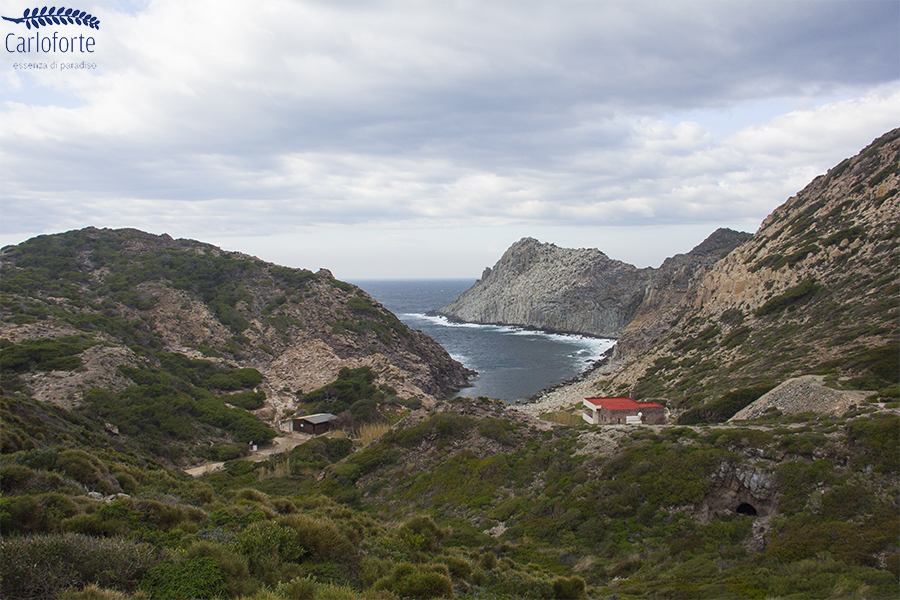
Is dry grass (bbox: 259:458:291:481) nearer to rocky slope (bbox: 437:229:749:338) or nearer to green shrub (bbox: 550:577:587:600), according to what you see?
green shrub (bbox: 550:577:587:600)

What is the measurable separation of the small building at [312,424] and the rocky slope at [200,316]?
4952 millimetres

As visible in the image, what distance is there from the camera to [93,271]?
7156 centimetres

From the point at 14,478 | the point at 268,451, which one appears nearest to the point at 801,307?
the point at 268,451

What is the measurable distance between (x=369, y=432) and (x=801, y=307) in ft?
136

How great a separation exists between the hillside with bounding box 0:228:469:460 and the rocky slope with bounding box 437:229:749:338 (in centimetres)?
5592

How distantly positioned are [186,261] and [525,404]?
60.7m

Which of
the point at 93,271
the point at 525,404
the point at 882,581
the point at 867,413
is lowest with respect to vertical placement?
the point at 525,404

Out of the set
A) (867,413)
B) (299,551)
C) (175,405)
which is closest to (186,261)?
(175,405)

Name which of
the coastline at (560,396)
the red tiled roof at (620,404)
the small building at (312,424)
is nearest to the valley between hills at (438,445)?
the coastline at (560,396)

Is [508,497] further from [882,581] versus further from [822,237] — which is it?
[822,237]

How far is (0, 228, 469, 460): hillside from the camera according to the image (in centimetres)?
3747

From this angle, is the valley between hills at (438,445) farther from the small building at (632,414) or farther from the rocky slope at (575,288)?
the rocky slope at (575,288)

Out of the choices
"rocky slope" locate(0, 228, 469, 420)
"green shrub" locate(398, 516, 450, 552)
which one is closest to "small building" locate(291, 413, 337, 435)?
"rocky slope" locate(0, 228, 469, 420)

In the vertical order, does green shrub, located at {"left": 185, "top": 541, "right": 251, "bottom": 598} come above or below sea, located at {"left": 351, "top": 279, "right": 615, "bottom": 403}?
above
